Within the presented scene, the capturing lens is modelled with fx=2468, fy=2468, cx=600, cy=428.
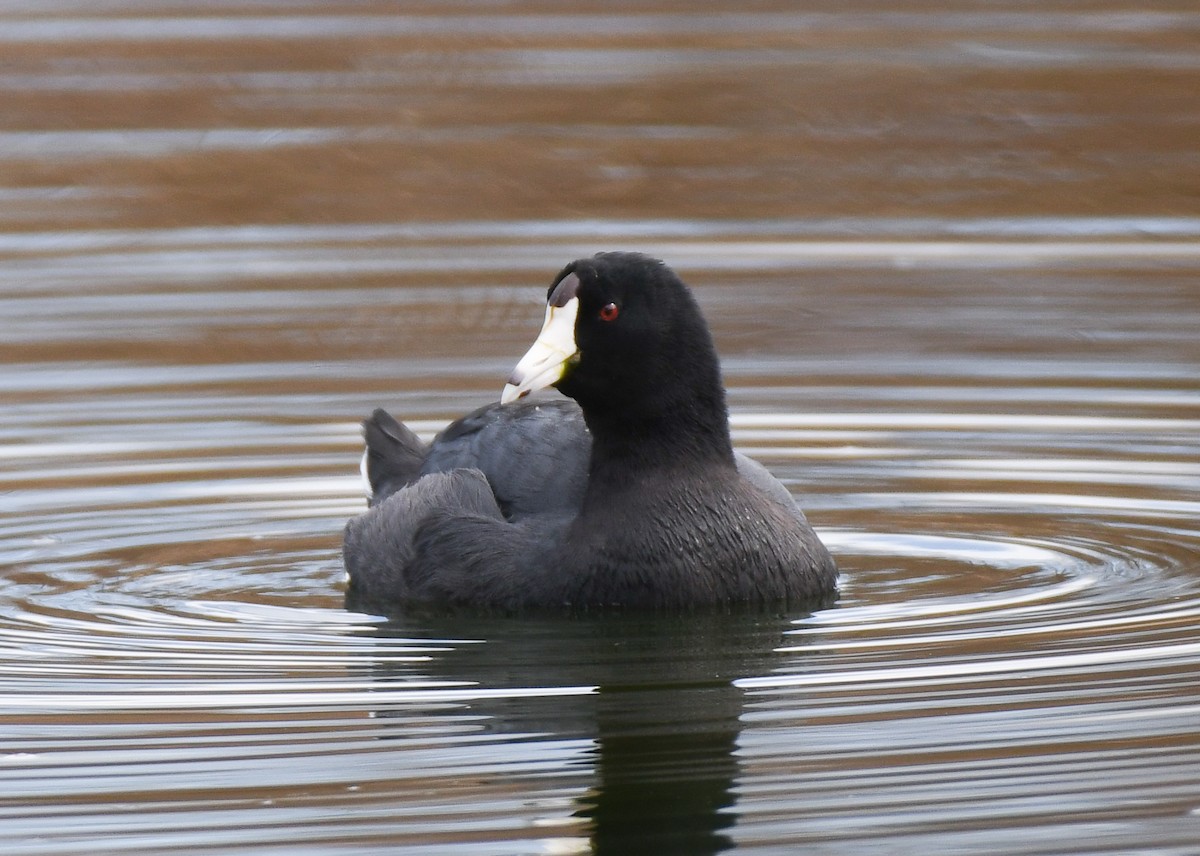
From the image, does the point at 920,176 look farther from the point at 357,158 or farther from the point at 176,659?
the point at 176,659

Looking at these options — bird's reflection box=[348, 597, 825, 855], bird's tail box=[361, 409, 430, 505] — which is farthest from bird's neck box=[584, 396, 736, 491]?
bird's tail box=[361, 409, 430, 505]

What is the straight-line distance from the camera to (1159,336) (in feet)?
34.3

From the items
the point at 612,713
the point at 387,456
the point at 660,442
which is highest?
the point at 660,442

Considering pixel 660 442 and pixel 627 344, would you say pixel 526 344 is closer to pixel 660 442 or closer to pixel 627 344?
pixel 660 442

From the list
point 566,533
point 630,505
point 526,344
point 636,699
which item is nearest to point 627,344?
point 630,505

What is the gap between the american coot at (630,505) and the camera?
21.6ft

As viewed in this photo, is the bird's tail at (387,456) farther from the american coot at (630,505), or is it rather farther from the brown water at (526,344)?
the american coot at (630,505)

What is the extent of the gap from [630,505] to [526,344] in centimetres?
428

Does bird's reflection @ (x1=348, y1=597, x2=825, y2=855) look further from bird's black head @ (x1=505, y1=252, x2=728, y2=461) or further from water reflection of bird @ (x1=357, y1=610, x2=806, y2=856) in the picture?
bird's black head @ (x1=505, y1=252, x2=728, y2=461)

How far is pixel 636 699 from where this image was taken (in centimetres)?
569

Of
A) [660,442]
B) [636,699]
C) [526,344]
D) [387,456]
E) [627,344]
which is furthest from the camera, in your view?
[526,344]

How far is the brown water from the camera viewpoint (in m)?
5.00

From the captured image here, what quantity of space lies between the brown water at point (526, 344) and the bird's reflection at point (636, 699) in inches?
0.6

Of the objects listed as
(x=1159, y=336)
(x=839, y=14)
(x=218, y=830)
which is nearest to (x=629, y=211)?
(x=1159, y=336)
